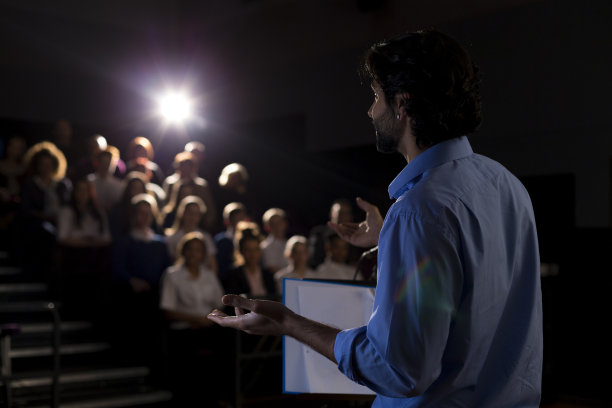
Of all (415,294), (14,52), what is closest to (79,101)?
(14,52)

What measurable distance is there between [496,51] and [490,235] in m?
3.82

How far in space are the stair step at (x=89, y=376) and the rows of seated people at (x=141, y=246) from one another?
14 centimetres

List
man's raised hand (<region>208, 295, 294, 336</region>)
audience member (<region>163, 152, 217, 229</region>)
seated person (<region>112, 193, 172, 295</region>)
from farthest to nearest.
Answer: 1. audience member (<region>163, 152, 217, 229</region>)
2. seated person (<region>112, 193, 172, 295</region>)
3. man's raised hand (<region>208, 295, 294, 336</region>)

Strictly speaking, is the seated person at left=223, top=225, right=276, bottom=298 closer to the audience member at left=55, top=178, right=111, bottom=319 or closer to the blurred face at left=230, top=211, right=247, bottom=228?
the blurred face at left=230, top=211, right=247, bottom=228

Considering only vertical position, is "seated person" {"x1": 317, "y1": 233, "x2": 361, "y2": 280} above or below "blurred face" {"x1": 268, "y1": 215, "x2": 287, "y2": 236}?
below

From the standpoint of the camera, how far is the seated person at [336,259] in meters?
5.02

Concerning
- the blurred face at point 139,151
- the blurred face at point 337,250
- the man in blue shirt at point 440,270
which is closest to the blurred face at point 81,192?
the blurred face at point 139,151

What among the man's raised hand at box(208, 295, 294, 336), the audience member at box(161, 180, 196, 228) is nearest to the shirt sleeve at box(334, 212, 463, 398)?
the man's raised hand at box(208, 295, 294, 336)

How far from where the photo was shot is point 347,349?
39.5 inches

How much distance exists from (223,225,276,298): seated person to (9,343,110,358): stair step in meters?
1.01

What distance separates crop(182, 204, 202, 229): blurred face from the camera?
5.16 meters

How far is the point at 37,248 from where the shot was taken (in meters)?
5.12

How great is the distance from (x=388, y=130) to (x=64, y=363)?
408cm

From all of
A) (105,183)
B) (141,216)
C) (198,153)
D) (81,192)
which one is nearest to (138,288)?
(141,216)
